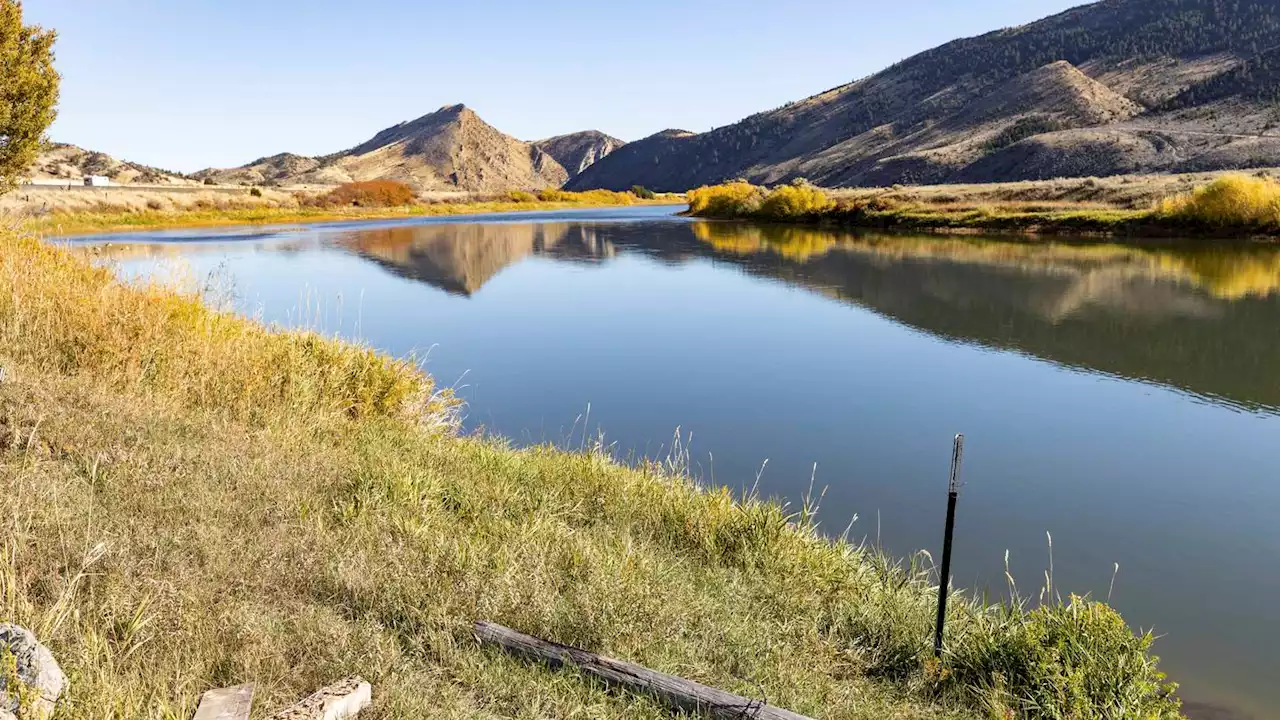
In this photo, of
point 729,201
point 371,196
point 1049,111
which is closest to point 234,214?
point 371,196

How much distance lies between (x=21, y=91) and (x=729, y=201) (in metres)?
47.5

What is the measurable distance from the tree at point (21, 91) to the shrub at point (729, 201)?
43.3m

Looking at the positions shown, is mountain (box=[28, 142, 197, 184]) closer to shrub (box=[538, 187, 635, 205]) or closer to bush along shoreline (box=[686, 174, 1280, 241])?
shrub (box=[538, 187, 635, 205])

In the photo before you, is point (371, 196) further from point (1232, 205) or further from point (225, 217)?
point (1232, 205)

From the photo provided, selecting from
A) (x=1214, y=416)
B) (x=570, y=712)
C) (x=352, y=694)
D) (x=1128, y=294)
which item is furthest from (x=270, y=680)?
(x=1128, y=294)

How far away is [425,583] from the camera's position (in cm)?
401

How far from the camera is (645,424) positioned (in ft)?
31.2

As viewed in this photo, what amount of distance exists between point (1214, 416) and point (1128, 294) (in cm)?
985

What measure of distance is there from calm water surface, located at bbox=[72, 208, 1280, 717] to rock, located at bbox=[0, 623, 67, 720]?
5166 millimetres


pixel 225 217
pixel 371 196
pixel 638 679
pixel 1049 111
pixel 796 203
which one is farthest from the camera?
pixel 1049 111

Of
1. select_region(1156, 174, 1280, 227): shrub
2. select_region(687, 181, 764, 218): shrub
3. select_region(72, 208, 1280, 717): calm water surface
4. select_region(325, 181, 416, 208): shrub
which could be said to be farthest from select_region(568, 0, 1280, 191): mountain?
select_region(325, 181, 416, 208): shrub

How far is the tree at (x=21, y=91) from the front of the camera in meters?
11.5

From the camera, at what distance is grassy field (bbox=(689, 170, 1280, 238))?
1129 inches

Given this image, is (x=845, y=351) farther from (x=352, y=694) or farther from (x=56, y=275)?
(x=352, y=694)
